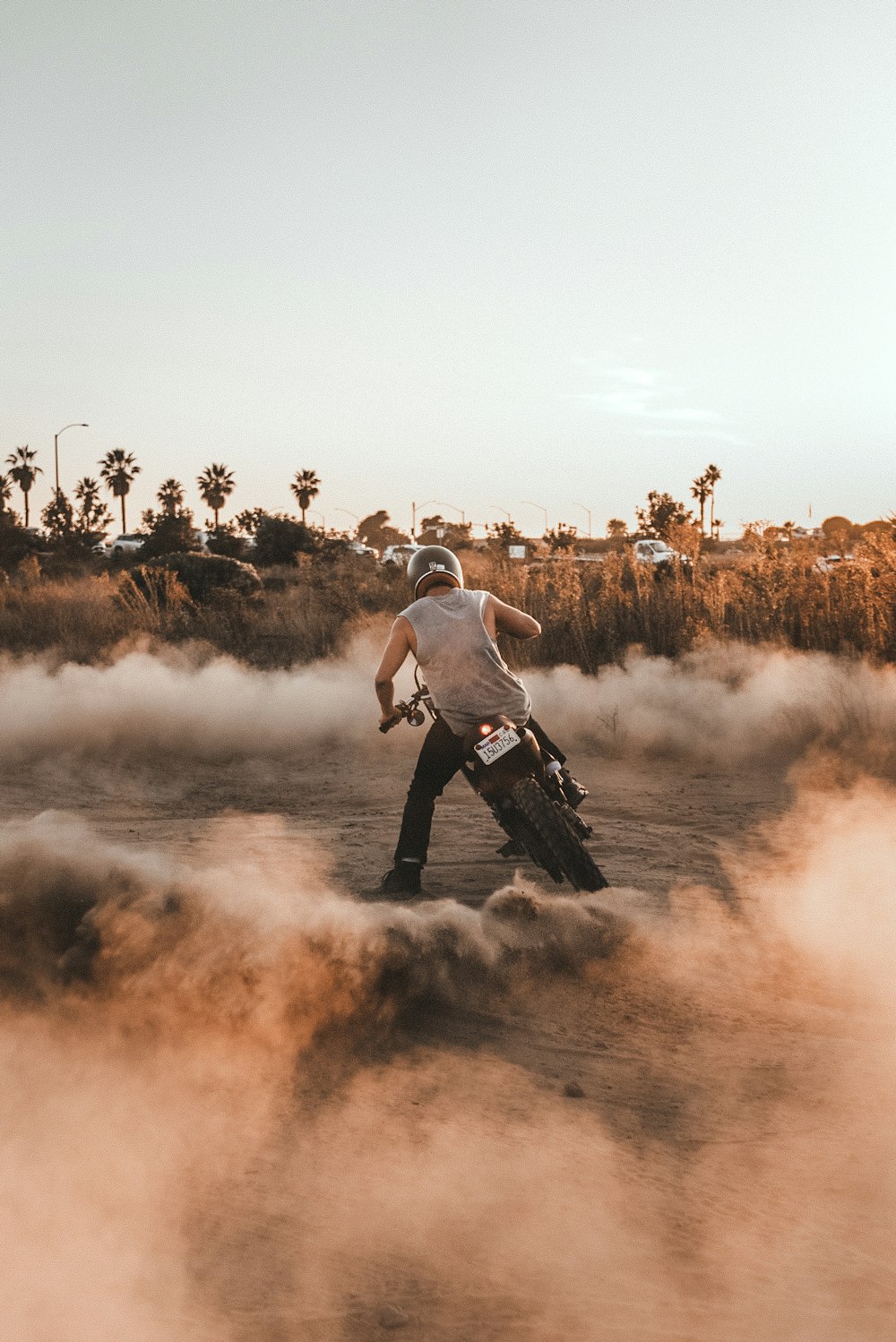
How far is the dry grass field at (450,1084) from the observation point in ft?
9.15

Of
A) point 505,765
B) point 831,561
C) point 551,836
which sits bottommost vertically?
point 551,836

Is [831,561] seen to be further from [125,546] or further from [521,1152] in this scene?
[125,546]

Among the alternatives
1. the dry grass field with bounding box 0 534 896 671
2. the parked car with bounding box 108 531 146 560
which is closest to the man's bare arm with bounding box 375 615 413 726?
the dry grass field with bounding box 0 534 896 671

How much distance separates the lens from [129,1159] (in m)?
3.39

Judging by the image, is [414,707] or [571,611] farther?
[571,611]

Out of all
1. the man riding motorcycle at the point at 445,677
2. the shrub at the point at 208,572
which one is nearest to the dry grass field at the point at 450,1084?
the man riding motorcycle at the point at 445,677

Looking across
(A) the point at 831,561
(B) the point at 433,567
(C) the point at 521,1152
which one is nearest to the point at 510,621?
(B) the point at 433,567

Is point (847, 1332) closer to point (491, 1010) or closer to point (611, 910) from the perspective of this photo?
point (491, 1010)

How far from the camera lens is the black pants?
18.9 ft

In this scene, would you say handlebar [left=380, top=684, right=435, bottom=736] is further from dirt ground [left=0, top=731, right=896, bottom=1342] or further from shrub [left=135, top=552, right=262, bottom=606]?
shrub [left=135, top=552, right=262, bottom=606]

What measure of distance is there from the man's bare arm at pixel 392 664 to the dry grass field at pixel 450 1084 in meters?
1.01

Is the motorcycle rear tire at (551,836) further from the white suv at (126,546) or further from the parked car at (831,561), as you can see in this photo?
the white suv at (126,546)

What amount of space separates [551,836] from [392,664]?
4.16ft

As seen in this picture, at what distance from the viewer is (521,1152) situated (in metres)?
3.39
